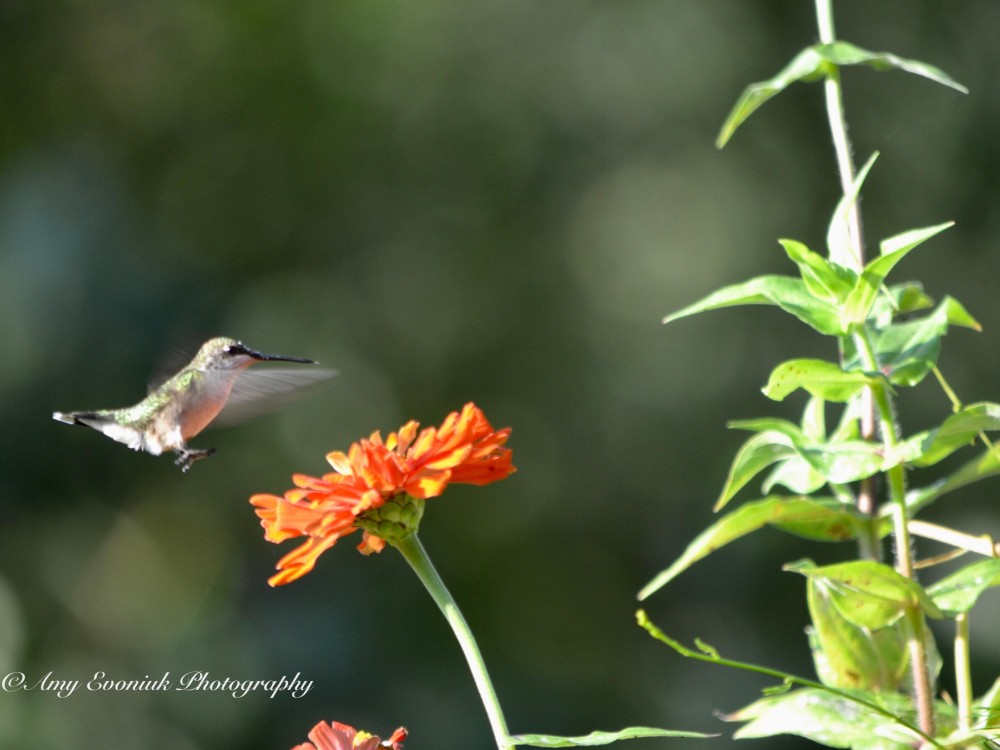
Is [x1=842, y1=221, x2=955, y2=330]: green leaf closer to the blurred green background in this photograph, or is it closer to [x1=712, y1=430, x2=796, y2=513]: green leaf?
[x1=712, y1=430, x2=796, y2=513]: green leaf

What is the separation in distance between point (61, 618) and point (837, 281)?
214 centimetres

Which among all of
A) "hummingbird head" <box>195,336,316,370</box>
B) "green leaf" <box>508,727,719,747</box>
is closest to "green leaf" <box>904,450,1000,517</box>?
"green leaf" <box>508,727,719,747</box>

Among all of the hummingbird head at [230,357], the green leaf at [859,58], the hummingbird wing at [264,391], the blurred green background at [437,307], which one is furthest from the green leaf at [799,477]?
the blurred green background at [437,307]

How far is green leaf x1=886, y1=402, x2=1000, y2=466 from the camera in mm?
556

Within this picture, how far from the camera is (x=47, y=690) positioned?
2.23m

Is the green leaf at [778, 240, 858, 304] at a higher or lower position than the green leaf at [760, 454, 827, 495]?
higher

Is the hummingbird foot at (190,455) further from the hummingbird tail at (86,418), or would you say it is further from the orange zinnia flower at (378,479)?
the orange zinnia flower at (378,479)

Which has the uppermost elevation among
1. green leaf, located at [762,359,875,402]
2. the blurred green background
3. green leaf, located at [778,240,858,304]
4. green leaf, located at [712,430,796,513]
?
green leaf, located at [778,240,858,304]

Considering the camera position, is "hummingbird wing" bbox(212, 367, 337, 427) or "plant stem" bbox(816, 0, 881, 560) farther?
"hummingbird wing" bbox(212, 367, 337, 427)

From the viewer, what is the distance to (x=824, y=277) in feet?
1.91

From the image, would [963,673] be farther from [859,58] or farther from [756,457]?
[859,58]

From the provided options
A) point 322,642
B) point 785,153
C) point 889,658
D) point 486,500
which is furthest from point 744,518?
point 785,153

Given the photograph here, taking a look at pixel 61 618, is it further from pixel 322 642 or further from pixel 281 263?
pixel 281 263

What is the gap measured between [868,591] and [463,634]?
190 millimetres
